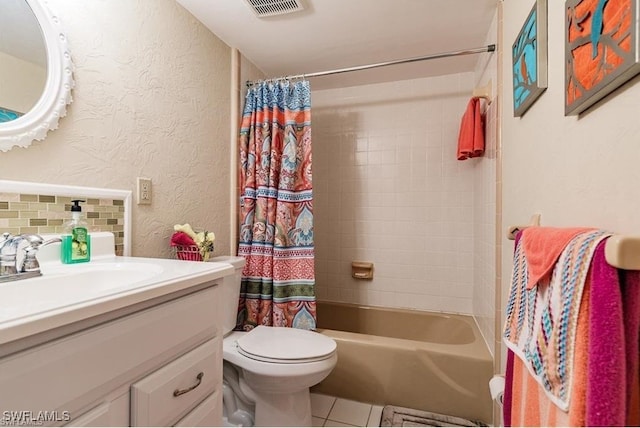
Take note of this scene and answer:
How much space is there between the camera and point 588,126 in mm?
689

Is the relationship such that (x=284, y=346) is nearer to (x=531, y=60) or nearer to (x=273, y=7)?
(x=531, y=60)

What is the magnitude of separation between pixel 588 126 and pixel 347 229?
1.91 meters

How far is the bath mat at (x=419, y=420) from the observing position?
153 cm

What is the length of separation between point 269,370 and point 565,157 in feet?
Answer: 4.16

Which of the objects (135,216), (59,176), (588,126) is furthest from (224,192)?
(588,126)

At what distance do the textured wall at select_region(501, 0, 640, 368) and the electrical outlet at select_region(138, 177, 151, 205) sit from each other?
1.48 m

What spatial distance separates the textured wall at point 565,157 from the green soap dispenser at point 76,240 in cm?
140

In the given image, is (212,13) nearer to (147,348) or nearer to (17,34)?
(17,34)

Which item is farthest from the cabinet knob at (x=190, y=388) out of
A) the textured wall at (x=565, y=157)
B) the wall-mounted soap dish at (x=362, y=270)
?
the wall-mounted soap dish at (x=362, y=270)

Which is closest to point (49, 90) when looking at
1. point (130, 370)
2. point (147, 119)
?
point (147, 119)

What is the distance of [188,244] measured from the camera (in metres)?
1.39

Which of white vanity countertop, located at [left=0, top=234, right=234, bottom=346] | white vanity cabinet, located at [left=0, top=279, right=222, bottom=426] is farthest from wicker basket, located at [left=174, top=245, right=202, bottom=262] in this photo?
white vanity cabinet, located at [left=0, top=279, right=222, bottom=426]

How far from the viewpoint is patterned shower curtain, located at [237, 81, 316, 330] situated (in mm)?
1825

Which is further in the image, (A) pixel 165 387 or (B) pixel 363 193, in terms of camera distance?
(B) pixel 363 193
